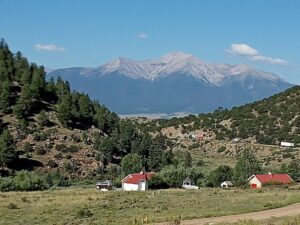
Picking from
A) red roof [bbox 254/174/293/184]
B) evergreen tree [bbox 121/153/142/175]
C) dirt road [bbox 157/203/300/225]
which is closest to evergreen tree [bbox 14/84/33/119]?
evergreen tree [bbox 121/153/142/175]

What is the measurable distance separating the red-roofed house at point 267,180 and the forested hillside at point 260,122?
4943 centimetres

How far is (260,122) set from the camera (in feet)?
469

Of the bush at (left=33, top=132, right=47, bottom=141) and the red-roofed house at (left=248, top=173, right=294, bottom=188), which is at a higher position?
the bush at (left=33, top=132, right=47, bottom=141)

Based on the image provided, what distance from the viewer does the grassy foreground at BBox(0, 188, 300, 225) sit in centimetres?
3820

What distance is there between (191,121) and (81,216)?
127 meters

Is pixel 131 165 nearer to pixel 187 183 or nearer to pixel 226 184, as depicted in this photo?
pixel 187 183

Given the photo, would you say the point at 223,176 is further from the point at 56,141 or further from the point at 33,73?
the point at 33,73

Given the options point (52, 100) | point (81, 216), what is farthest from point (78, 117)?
point (81, 216)

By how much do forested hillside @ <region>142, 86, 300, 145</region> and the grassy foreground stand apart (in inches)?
3195

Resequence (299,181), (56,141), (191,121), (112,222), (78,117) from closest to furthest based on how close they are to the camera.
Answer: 1. (112,222)
2. (299,181)
3. (56,141)
4. (78,117)
5. (191,121)

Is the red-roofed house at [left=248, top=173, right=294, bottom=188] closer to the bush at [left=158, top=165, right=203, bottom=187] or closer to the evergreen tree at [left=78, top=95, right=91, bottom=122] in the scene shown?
the bush at [left=158, top=165, right=203, bottom=187]

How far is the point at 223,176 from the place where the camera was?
85.2m

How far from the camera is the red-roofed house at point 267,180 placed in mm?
76100

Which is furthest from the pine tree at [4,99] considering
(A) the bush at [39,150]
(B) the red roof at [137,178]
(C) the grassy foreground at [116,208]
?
(C) the grassy foreground at [116,208]
